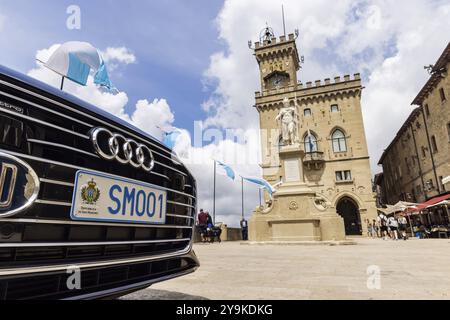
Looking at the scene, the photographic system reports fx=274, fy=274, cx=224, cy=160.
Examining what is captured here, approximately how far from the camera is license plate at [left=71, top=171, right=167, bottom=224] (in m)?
1.47

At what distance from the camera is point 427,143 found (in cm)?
2455

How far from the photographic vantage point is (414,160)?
2819 cm

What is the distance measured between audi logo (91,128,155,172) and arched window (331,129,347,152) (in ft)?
92.4

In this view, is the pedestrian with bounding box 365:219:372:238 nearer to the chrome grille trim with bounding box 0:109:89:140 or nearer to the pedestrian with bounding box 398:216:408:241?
the pedestrian with bounding box 398:216:408:241

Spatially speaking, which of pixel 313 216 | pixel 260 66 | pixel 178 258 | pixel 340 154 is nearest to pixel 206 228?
pixel 313 216

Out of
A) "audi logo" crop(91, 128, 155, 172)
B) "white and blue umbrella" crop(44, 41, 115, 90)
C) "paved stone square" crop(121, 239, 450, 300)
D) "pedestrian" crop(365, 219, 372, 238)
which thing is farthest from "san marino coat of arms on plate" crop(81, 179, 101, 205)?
"pedestrian" crop(365, 219, 372, 238)

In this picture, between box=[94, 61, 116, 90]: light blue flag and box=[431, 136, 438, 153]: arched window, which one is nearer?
box=[94, 61, 116, 90]: light blue flag

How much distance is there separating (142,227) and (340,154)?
92.0 feet

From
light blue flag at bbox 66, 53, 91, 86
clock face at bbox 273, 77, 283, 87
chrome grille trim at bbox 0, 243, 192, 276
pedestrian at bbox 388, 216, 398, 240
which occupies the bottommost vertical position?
chrome grille trim at bbox 0, 243, 192, 276

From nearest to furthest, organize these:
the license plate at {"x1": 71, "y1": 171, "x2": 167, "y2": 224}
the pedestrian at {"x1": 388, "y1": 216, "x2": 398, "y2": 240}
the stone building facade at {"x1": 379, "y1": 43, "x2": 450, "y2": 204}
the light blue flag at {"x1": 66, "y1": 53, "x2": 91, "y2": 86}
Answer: the license plate at {"x1": 71, "y1": 171, "x2": 167, "y2": 224}, the light blue flag at {"x1": 66, "y1": 53, "x2": 91, "y2": 86}, the pedestrian at {"x1": 388, "y1": 216, "x2": 398, "y2": 240}, the stone building facade at {"x1": 379, "y1": 43, "x2": 450, "y2": 204}

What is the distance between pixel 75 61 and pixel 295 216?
957 cm

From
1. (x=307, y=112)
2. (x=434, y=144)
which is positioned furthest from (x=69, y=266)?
(x=307, y=112)
